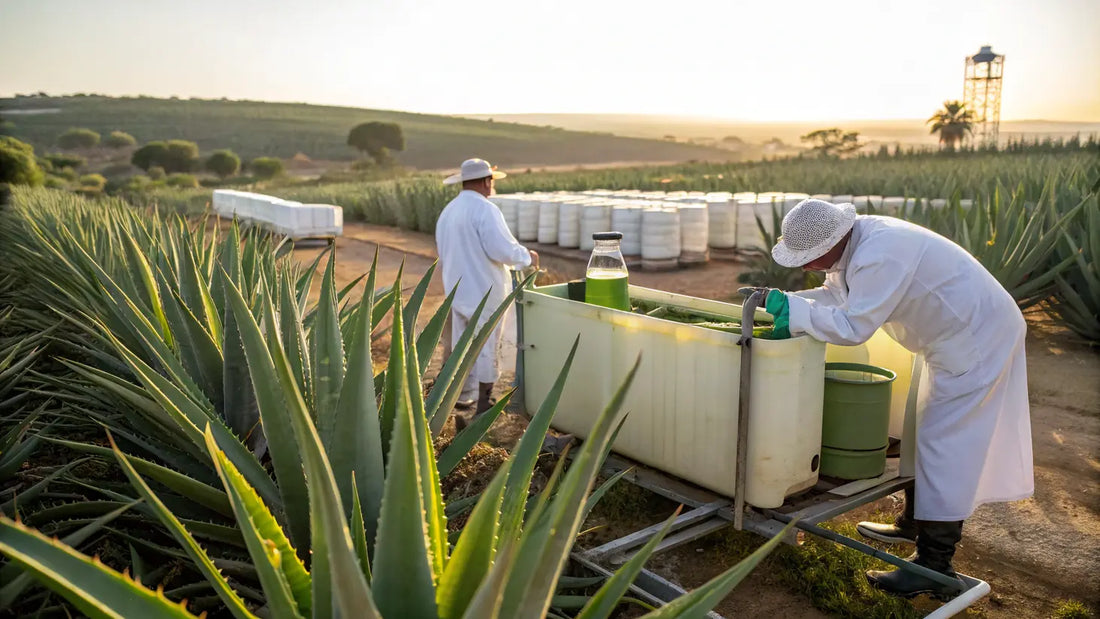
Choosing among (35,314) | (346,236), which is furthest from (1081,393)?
(346,236)

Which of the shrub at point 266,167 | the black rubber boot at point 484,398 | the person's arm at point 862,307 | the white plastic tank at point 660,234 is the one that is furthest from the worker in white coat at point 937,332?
the shrub at point 266,167

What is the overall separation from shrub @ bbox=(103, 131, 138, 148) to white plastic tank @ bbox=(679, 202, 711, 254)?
248 feet

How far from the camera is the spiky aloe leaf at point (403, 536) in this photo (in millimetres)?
1114

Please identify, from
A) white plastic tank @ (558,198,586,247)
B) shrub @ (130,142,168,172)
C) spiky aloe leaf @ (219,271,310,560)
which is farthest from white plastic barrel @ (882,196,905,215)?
shrub @ (130,142,168,172)

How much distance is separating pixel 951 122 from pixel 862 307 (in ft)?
217

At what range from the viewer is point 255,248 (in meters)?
3.57

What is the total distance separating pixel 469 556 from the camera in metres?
1.26

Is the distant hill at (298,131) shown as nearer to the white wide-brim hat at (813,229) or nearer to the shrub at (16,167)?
the shrub at (16,167)

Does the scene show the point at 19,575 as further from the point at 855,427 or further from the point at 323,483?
the point at 855,427

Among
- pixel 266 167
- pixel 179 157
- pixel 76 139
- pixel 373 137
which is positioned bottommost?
pixel 266 167

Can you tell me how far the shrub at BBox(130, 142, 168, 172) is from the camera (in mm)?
65125

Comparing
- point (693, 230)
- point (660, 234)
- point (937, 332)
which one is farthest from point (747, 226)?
point (937, 332)

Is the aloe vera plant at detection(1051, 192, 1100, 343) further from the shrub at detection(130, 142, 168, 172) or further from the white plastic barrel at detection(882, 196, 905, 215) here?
the shrub at detection(130, 142, 168, 172)

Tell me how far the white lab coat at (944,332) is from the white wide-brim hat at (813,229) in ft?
0.36
